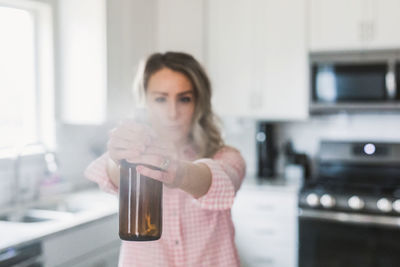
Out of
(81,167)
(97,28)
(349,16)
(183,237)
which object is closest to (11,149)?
(81,167)

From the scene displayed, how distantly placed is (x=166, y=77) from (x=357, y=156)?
241 cm

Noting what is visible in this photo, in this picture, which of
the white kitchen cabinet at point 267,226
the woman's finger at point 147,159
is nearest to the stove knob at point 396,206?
the white kitchen cabinet at point 267,226

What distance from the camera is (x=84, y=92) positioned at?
282cm

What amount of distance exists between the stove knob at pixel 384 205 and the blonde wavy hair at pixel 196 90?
175 centimetres

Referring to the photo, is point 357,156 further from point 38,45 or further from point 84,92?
point 38,45

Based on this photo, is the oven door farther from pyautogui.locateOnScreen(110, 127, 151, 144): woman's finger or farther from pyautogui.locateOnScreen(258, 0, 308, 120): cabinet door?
pyautogui.locateOnScreen(110, 127, 151, 144): woman's finger

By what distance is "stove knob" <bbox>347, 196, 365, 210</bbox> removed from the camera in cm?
291

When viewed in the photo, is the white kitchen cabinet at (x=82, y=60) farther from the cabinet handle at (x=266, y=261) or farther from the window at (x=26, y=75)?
the cabinet handle at (x=266, y=261)

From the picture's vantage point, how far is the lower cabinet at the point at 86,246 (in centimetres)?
207

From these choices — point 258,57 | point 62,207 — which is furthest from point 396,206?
point 62,207

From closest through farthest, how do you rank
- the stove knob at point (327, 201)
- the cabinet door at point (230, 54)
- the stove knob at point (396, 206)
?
the stove knob at point (396, 206) → the stove knob at point (327, 201) → the cabinet door at point (230, 54)

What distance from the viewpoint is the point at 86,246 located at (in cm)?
226

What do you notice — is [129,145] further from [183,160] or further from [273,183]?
[273,183]

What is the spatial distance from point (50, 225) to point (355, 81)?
2.06 metres
